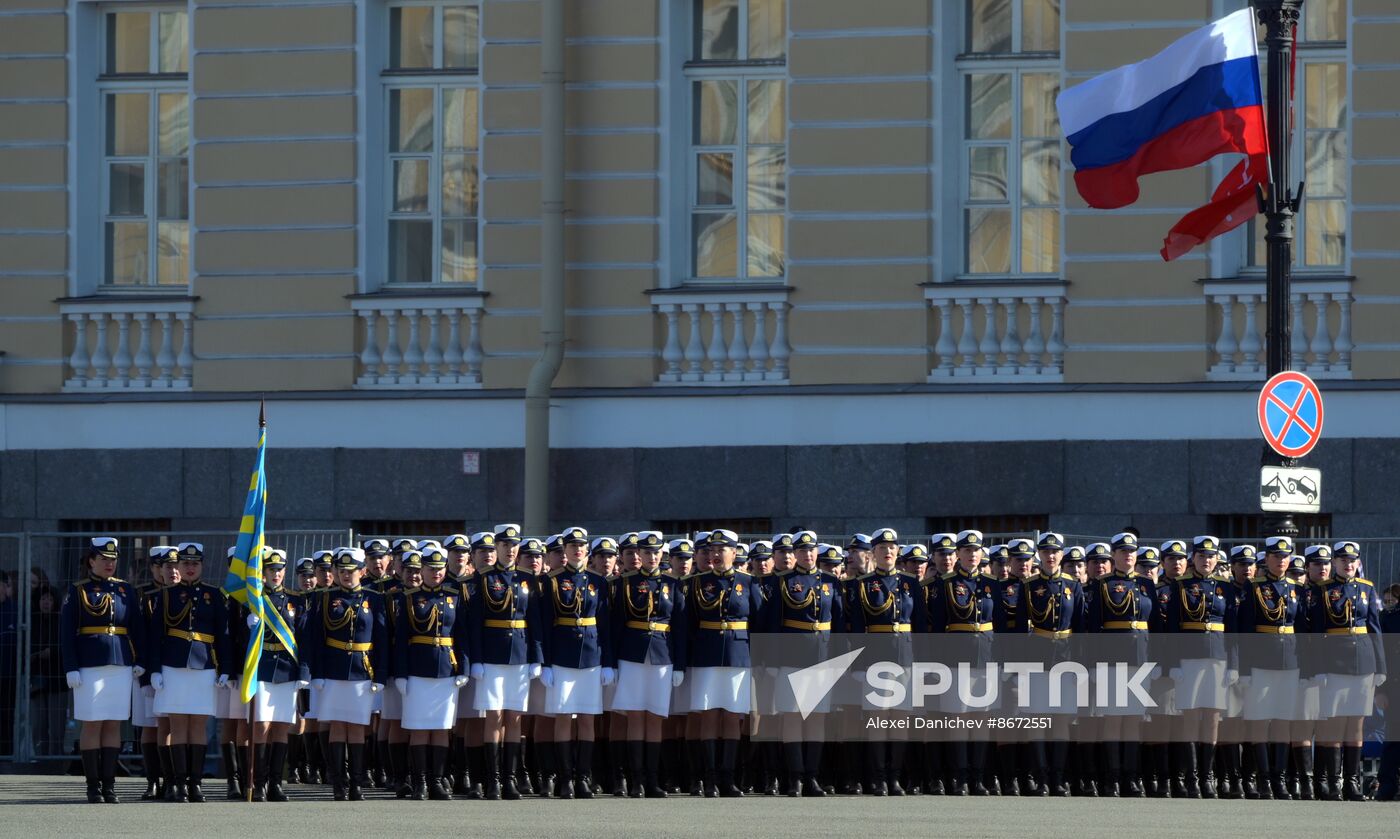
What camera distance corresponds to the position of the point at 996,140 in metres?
22.8

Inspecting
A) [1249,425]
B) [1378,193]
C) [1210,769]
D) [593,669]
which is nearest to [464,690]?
[593,669]

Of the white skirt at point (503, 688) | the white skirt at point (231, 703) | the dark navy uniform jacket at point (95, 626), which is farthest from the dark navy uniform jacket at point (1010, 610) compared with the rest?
the dark navy uniform jacket at point (95, 626)

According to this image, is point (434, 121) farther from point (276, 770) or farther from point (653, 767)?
point (653, 767)

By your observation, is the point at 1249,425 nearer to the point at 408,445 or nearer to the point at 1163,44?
the point at 1163,44

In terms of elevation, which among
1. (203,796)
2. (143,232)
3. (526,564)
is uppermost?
(143,232)

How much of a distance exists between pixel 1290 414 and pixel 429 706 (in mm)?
5430

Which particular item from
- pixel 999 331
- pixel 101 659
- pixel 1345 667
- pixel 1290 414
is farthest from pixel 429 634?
pixel 999 331

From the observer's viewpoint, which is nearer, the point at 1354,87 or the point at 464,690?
the point at 464,690

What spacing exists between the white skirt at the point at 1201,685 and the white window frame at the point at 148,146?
387 inches

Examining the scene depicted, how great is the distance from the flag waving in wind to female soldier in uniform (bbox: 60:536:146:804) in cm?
65

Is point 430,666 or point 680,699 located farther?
point 680,699

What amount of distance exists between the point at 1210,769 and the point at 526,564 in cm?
438

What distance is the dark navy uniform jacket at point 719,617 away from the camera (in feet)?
59.5

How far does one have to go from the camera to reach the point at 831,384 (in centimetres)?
2256
